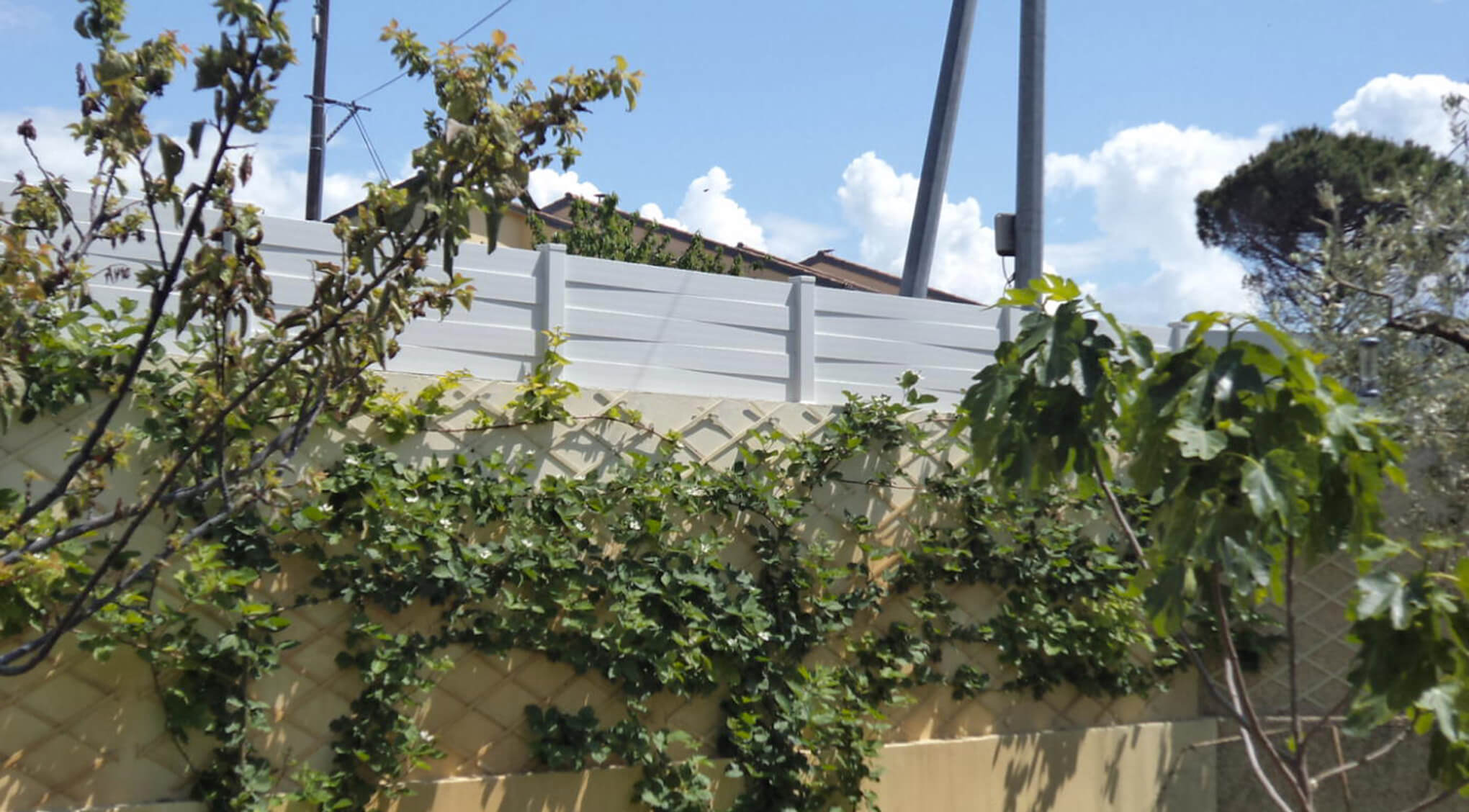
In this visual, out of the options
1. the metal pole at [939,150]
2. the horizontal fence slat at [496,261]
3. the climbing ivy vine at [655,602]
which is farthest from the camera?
the metal pole at [939,150]

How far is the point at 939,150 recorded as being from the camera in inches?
314

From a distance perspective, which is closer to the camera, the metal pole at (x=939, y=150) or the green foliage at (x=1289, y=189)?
the metal pole at (x=939, y=150)

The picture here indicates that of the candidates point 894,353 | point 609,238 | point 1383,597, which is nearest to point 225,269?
point 1383,597

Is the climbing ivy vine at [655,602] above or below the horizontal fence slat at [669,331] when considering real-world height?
below

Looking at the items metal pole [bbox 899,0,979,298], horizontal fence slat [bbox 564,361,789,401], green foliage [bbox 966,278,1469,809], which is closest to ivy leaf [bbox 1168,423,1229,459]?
green foliage [bbox 966,278,1469,809]

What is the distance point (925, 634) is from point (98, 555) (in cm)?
342

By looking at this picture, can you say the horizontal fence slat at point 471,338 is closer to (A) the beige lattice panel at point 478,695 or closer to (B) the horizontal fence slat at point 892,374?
(A) the beige lattice panel at point 478,695

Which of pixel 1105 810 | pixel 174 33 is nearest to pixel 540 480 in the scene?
pixel 174 33

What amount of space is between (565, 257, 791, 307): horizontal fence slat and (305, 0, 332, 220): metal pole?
758 centimetres

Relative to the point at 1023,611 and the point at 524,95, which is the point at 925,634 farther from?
the point at 524,95

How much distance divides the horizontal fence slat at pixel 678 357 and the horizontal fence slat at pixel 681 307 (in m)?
0.13

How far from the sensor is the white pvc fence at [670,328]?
4.77m

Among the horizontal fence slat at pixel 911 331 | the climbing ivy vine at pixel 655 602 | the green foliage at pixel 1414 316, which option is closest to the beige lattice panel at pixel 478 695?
the climbing ivy vine at pixel 655 602

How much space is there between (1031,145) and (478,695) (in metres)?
4.49
